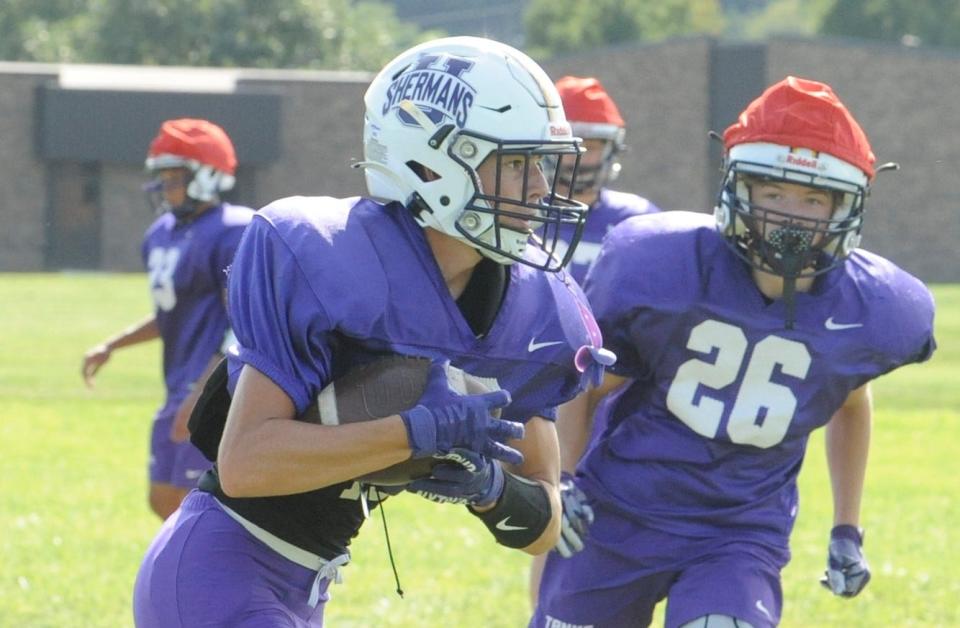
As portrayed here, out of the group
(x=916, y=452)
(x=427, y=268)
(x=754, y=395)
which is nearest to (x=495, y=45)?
(x=427, y=268)

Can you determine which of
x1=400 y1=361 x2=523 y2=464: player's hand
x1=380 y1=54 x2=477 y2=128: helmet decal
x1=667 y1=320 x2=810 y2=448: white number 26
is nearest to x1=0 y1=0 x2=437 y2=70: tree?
x1=667 y1=320 x2=810 y2=448: white number 26

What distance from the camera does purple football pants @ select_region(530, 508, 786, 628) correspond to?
413 centimetres

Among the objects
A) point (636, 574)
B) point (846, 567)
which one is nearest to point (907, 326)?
point (846, 567)

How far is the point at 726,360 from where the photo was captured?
4.20 meters

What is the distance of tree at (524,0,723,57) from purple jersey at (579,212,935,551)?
75.2 metres

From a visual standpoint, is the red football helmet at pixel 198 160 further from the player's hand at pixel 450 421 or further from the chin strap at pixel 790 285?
the player's hand at pixel 450 421

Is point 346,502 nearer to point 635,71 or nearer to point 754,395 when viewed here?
point 754,395

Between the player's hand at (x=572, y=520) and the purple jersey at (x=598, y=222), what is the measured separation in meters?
2.17

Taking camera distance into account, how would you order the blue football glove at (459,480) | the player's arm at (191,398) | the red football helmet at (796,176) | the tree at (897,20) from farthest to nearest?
the tree at (897,20), the player's arm at (191,398), the red football helmet at (796,176), the blue football glove at (459,480)

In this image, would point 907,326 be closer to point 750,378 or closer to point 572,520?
point 750,378

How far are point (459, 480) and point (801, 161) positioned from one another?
1.36 metres

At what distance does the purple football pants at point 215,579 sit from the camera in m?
3.24

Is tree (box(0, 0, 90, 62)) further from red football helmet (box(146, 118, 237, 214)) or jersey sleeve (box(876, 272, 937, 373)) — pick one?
jersey sleeve (box(876, 272, 937, 373))

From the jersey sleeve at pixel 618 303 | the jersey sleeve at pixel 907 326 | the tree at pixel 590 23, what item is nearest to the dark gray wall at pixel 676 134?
the jersey sleeve at pixel 618 303
